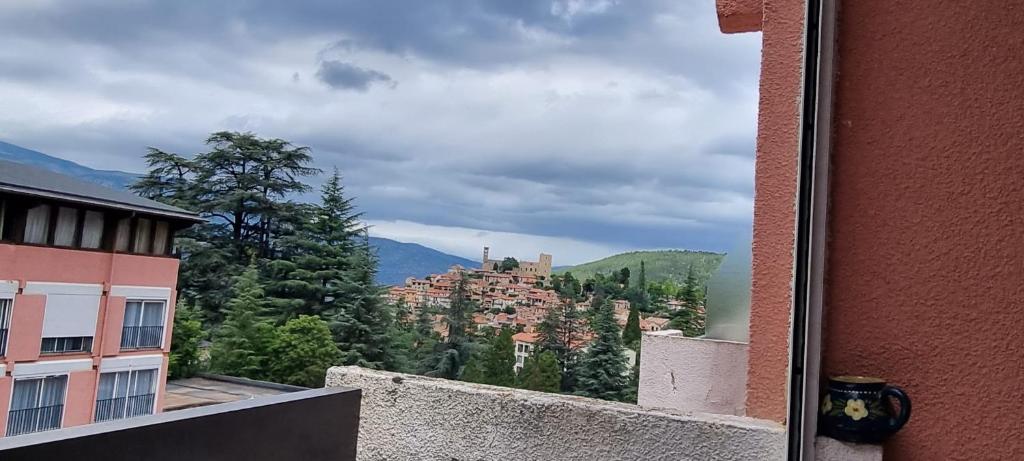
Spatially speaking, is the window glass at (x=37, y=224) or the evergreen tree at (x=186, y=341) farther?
the evergreen tree at (x=186, y=341)

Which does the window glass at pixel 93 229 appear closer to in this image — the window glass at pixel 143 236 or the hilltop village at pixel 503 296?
the window glass at pixel 143 236

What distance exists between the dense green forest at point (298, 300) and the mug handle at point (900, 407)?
1.87 ft

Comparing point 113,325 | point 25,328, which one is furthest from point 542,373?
point 25,328

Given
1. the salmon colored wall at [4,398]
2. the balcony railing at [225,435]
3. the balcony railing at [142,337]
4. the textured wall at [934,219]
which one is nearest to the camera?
the balcony railing at [225,435]

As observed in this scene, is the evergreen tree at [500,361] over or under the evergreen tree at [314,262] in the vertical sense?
under

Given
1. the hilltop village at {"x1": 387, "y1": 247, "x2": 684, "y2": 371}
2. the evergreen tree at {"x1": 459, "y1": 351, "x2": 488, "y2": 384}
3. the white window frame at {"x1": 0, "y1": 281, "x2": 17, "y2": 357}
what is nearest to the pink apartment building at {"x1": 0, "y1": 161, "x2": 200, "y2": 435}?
the white window frame at {"x1": 0, "y1": 281, "x2": 17, "y2": 357}

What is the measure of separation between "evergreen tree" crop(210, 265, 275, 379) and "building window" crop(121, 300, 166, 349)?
0.33 ft

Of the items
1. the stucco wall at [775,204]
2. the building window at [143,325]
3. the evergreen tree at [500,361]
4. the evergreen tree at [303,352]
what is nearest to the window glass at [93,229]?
the building window at [143,325]

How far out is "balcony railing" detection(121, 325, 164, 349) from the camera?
97cm

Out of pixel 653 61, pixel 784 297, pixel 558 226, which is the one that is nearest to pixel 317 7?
pixel 558 226

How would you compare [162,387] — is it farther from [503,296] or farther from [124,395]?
[503,296]

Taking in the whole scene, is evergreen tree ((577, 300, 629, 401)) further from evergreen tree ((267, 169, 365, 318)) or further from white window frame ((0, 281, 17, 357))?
white window frame ((0, 281, 17, 357))

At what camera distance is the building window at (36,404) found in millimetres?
792

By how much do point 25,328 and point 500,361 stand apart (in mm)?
809
